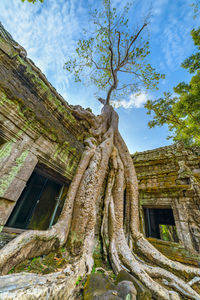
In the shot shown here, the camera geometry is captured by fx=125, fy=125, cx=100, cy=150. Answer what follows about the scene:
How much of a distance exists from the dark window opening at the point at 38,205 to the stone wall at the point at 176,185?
324 centimetres

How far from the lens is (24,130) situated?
2223mm

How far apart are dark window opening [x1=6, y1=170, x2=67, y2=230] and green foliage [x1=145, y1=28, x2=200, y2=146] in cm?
761

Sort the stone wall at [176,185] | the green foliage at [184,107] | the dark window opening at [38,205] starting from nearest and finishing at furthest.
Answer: the dark window opening at [38,205] < the stone wall at [176,185] < the green foliage at [184,107]

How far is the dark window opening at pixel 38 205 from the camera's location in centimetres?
338

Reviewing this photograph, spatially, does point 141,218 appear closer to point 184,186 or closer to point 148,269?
point 184,186

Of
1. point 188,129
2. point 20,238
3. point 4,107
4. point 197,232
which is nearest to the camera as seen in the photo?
point 20,238

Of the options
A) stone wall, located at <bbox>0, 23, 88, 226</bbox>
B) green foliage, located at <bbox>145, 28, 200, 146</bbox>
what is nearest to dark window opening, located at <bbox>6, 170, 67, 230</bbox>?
stone wall, located at <bbox>0, 23, 88, 226</bbox>

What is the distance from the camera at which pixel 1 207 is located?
185 centimetres

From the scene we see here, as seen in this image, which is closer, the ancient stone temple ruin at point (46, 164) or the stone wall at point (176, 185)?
the ancient stone temple ruin at point (46, 164)

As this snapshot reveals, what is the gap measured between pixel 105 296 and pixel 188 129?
919 cm

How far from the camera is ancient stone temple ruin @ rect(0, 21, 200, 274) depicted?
6.68 feet

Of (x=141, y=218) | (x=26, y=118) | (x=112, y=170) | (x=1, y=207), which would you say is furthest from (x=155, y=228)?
(x=26, y=118)

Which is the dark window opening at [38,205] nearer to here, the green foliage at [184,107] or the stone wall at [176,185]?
the stone wall at [176,185]

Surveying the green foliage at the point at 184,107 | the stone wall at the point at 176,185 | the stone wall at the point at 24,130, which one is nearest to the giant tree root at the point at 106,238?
the stone wall at the point at 24,130
